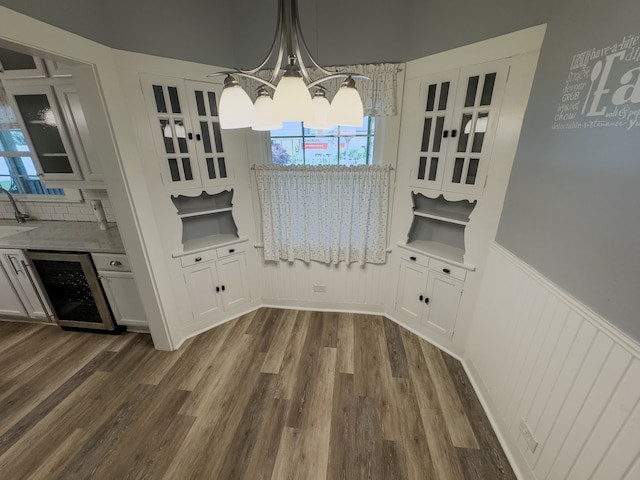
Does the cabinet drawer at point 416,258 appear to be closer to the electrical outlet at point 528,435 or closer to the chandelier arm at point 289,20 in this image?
the electrical outlet at point 528,435

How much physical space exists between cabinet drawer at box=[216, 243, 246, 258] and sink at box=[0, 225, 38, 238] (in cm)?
197

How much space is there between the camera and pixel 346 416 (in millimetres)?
1819

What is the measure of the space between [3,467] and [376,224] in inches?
120

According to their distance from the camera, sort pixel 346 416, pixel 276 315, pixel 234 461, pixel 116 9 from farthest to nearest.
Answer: pixel 276 315
pixel 346 416
pixel 116 9
pixel 234 461

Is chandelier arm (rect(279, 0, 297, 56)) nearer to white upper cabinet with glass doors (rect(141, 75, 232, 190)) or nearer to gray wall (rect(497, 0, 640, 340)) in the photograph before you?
gray wall (rect(497, 0, 640, 340))

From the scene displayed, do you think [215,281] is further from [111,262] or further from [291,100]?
[291,100]

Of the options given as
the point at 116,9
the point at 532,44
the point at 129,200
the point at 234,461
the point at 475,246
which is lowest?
the point at 234,461

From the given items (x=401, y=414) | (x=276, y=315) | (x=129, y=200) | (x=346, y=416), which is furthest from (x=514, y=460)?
(x=129, y=200)

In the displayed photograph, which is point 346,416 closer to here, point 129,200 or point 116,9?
point 129,200

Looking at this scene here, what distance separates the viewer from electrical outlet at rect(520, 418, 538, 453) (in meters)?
1.39

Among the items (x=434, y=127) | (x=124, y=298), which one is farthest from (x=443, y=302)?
(x=124, y=298)

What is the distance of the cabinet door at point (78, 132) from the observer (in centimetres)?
202

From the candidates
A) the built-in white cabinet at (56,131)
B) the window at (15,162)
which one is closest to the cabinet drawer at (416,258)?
the built-in white cabinet at (56,131)

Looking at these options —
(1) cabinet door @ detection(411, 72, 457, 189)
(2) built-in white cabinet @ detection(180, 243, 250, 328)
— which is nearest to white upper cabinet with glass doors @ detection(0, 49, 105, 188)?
(2) built-in white cabinet @ detection(180, 243, 250, 328)
